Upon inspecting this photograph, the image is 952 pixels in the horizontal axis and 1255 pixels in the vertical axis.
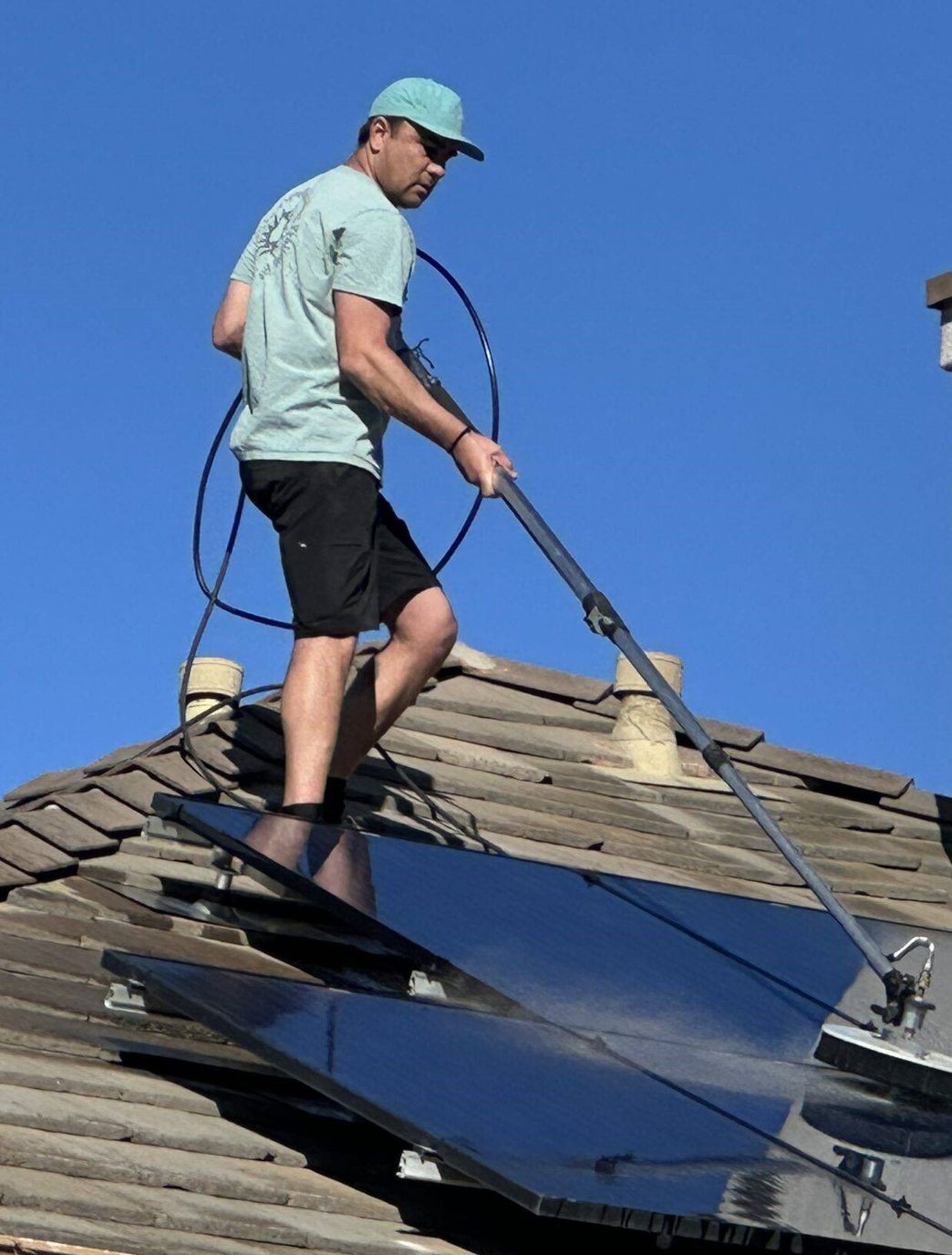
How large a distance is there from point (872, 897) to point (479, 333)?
224 centimetres

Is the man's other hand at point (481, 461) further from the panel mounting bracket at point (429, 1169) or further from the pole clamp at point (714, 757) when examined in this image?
the panel mounting bracket at point (429, 1169)

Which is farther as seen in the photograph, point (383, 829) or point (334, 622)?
point (383, 829)

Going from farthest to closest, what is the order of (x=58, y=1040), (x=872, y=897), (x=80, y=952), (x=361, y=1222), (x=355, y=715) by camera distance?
(x=872, y=897)
(x=355, y=715)
(x=80, y=952)
(x=58, y=1040)
(x=361, y=1222)

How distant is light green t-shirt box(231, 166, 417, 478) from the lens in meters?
5.50

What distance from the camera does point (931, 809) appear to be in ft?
27.2

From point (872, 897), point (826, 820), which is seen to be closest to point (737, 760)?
point (826, 820)

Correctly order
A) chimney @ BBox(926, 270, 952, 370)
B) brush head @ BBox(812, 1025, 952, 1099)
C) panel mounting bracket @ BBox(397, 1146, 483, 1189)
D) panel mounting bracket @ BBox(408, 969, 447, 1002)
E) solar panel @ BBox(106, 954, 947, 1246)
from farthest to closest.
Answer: chimney @ BBox(926, 270, 952, 370) < panel mounting bracket @ BBox(408, 969, 447, 1002) < brush head @ BBox(812, 1025, 952, 1099) < panel mounting bracket @ BBox(397, 1146, 483, 1189) < solar panel @ BBox(106, 954, 947, 1246)

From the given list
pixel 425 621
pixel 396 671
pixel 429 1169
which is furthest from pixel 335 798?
pixel 429 1169

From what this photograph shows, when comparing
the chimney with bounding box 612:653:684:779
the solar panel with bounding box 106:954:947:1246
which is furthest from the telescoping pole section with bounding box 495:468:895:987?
the chimney with bounding box 612:653:684:779

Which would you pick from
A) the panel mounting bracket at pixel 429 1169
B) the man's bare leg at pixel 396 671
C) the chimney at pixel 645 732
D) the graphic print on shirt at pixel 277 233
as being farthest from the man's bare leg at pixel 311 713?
the chimney at pixel 645 732

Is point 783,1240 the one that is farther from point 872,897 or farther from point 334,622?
point 872,897

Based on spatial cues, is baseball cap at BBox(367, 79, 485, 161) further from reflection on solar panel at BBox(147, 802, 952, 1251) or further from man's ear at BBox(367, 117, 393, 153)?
reflection on solar panel at BBox(147, 802, 952, 1251)

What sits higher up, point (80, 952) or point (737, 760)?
point (737, 760)

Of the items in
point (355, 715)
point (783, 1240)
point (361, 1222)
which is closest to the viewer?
point (783, 1240)
